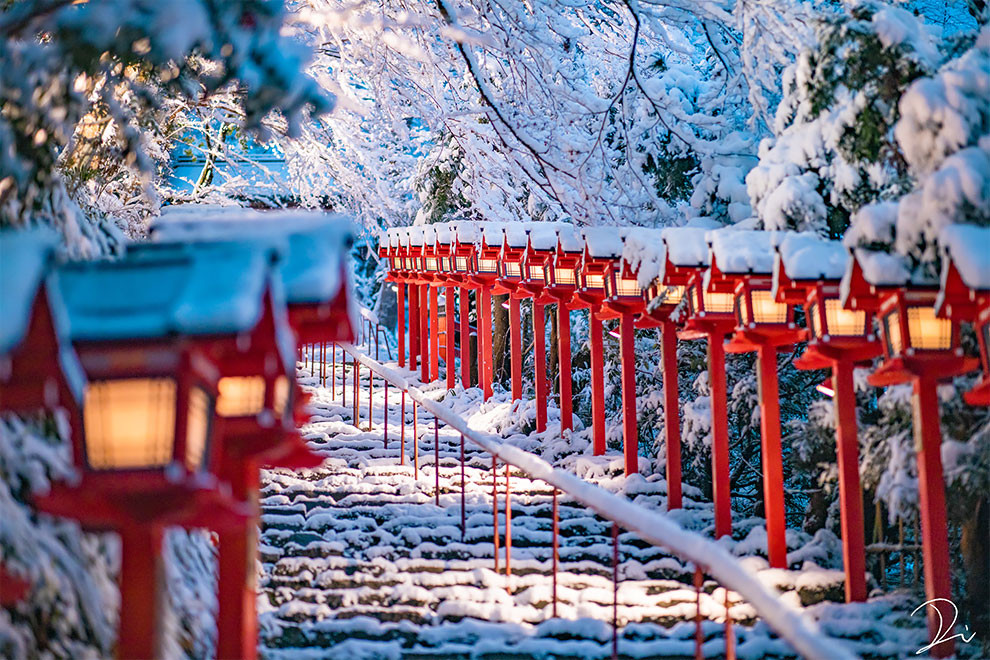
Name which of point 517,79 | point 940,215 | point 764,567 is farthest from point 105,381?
point 517,79

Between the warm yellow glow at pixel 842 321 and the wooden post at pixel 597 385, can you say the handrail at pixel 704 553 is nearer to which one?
the warm yellow glow at pixel 842 321

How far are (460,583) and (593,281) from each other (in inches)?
214

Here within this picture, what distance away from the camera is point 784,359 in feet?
47.0

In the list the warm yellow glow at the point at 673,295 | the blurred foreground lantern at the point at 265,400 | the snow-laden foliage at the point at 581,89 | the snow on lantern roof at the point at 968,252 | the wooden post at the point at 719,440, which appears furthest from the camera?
the snow-laden foliage at the point at 581,89

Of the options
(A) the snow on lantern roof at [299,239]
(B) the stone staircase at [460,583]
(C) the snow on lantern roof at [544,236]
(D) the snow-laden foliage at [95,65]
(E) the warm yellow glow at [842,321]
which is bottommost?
(B) the stone staircase at [460,583]

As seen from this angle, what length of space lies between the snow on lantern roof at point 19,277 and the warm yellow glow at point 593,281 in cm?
951

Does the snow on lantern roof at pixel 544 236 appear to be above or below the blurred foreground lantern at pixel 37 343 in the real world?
above

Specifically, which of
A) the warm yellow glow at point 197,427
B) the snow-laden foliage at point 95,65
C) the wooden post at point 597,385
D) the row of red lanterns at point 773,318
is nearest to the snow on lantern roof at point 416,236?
the row of red lanterns at point 773,318

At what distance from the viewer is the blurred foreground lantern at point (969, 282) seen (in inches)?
247

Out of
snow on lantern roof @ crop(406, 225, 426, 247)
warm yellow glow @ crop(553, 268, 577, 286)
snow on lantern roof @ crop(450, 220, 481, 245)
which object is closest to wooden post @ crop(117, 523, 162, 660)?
warm yellow glow @ crop(553, 268, 577, 286)

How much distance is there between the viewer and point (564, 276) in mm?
13984

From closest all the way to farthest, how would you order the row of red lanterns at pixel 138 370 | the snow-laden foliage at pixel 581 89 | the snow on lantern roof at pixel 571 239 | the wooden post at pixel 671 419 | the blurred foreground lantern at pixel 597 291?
the row of red lanterns at pixel 138 370, the wooden post at pixel 671 419, the snow-laden foliage at pixel 581 89, the blurred foreground lantern at pixel 597 291, the snow on lantern roof at pixel 571 239

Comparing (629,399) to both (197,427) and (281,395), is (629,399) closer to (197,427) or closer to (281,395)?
(281,395)

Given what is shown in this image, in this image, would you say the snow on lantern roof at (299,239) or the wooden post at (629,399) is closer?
the snow on lantern roof at (299,239)
